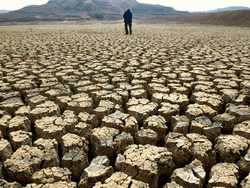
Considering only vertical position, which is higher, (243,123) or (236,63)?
(236,63)

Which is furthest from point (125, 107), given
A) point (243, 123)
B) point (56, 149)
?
point (243, 123)

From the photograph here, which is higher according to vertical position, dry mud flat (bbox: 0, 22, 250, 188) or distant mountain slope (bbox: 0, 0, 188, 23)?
distant mountain slope (bbox: 0, 0, 188, 23)

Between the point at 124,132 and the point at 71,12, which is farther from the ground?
the point at 71,12

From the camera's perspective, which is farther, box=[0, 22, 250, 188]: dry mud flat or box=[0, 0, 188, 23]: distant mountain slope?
box=[0, 0, 188, 23]: distant mountain slope

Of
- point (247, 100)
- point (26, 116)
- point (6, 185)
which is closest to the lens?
point (6, 185)

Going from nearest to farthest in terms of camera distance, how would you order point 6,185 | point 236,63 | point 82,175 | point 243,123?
point 6,185 < point 82,175 < point 243,123 < point 236,63

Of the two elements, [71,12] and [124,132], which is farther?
[71,12]

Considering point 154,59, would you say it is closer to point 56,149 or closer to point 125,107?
point 125,107

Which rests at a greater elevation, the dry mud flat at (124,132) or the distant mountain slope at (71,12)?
the distant mountain slope at (71,12)

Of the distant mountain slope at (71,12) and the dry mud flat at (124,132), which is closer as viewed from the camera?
the dry mud flat at (124,132)

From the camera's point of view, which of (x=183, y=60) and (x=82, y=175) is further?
(x=183, y=60)

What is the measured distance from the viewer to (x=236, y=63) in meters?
3.43

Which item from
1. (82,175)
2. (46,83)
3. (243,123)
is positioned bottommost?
(82,175)

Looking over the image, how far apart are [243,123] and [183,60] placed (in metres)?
2.33
